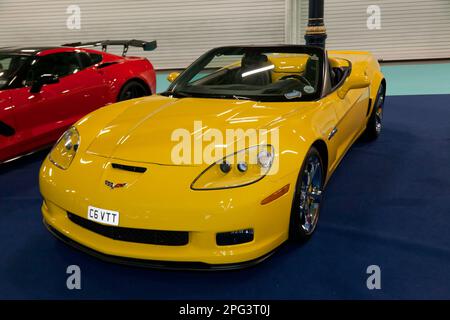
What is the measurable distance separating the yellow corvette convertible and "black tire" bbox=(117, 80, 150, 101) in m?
2.13

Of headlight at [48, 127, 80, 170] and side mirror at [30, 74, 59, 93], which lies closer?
headlight at [48, 127, 80, 170]

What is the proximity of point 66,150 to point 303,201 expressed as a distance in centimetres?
139

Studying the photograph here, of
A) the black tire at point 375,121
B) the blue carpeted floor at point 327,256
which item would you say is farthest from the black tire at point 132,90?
the black tire at point 375,121

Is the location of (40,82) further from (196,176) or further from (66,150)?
(196,176)

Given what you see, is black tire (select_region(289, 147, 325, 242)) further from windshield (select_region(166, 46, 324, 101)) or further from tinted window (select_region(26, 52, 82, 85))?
tinted window (select_region(26, 52, 82, 85))

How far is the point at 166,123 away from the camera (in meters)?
2.54

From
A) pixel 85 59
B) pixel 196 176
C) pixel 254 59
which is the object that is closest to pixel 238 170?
pixel 196 176

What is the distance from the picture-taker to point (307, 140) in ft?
7.86

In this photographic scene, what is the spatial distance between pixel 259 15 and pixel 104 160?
920cm

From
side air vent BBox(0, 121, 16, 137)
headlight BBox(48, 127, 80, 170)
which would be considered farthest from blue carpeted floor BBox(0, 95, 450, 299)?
headlight BBox(48, 127, 80, 170)

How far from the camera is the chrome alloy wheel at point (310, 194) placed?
244cm

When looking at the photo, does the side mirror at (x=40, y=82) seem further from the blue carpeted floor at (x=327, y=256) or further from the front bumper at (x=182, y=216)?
the front bumper at (x=182, y=216)

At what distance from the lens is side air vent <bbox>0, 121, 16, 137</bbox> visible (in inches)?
146
